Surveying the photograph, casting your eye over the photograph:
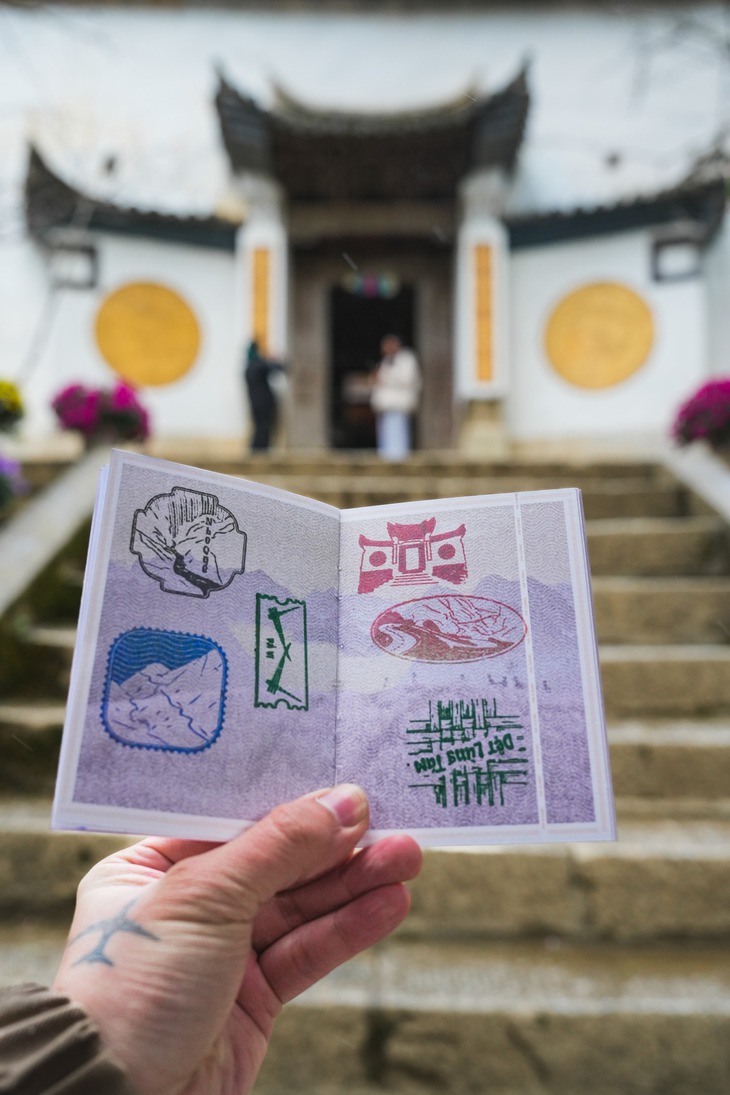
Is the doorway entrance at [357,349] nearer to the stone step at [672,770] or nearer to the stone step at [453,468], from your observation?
the stone step at [453,468]

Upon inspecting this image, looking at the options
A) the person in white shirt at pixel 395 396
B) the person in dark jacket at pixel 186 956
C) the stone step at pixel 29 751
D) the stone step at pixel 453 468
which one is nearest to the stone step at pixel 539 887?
the stone step at pixel 29 751

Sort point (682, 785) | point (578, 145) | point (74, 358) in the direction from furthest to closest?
point (578, 145) → point (74, 358) → point (682, 785)

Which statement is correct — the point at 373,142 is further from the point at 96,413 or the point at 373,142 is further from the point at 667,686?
the point at 667,686

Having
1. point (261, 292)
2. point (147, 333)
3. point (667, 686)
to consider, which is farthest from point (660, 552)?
point (147, 333)

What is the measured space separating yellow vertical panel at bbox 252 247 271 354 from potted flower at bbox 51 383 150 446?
124 inches

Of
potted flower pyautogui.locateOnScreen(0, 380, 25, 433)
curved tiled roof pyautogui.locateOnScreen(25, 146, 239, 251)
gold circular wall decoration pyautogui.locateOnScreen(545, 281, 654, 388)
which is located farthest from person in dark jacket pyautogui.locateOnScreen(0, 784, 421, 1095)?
gold circular wall decoration pyautogui.locateOnScreen(545, 281, 654, 388)

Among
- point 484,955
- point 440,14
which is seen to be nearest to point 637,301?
point 440,14

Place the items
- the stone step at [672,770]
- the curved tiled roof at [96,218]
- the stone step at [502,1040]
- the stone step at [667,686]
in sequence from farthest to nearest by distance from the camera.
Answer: the curved tiled roof at [96,218] < the stone step at [667,686] < the stone step at [672,770] < the stone step at [502,1040]

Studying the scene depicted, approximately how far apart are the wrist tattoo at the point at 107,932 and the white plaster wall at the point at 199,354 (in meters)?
6.82

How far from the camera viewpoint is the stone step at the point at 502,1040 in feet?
4.76

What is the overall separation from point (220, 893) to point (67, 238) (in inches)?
300

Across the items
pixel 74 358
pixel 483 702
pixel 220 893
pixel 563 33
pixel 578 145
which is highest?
pixel 563 33

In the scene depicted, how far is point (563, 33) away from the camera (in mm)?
8078

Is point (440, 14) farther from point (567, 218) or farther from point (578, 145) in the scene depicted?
point (567, 218)
